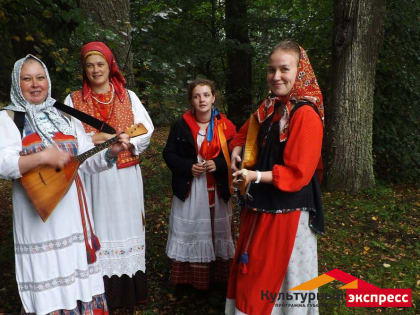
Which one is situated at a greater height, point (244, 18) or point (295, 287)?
point (244, 18)

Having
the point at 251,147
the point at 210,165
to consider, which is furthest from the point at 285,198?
the point at 210,165

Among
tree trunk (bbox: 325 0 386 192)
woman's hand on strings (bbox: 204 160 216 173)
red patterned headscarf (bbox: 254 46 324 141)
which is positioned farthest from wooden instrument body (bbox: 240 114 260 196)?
tree trunk (bbox: 325 0 386 192)

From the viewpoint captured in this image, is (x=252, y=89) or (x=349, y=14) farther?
(x=252, y=89)

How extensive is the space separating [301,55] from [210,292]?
2600 mm

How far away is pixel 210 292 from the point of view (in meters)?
3.86

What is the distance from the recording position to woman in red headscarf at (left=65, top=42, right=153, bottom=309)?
10.6 ft

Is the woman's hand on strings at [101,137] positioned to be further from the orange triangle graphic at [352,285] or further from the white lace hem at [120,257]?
the orange triangle graphic at [352,285]

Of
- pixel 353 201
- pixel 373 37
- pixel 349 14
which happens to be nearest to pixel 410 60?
pixel 373 37

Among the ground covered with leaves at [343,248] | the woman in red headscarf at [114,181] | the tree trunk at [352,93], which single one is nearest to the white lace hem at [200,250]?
the woman in red headscarf at [114,181]

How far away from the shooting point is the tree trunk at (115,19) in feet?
15.3

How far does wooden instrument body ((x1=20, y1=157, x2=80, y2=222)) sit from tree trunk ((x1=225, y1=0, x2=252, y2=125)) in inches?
301

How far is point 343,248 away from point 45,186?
Result: 13.2ft

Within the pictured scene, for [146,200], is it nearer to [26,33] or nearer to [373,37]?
[26,33]

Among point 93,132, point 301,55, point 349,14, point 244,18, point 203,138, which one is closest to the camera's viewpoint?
point 301,55
